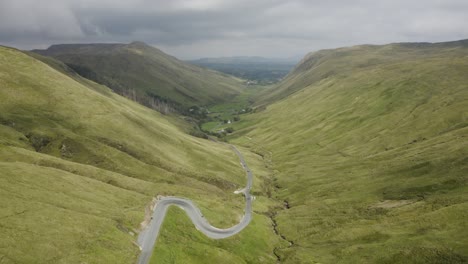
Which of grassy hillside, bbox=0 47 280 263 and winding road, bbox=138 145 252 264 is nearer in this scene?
grassy hillside, bbox=0 47 280 263

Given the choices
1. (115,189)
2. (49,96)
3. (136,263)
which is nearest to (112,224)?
(136,263)

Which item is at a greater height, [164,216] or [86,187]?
[86,187]

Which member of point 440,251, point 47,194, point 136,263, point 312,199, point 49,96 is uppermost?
point 49,96

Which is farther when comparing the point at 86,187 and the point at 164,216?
the point at 86,187

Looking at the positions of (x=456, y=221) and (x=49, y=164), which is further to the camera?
(x=49, y=164)

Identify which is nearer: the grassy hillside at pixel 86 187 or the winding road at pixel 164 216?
the grassy hillside at pixel 86 187

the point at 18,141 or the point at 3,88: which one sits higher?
the point at 3,88

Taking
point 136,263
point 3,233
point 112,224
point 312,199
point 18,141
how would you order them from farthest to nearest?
point 312,199, point 18,141, point 112,224, point 136,263, point 3,233

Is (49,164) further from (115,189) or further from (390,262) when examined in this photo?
(390,262)
